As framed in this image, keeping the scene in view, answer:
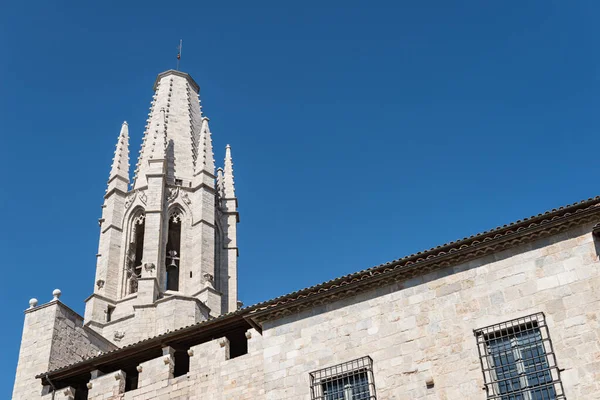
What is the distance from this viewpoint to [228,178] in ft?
159

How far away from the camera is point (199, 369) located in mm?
20891

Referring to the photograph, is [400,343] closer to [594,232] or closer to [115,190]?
[594,232]

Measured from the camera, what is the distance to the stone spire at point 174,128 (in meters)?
45.5

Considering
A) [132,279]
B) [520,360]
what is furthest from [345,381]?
[132,279]

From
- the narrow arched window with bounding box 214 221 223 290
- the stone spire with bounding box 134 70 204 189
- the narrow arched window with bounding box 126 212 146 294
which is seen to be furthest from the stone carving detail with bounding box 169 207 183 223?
the narrow arched window with bounding box 214 221 223 290

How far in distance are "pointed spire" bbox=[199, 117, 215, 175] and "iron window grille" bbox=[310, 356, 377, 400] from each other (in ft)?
89.7

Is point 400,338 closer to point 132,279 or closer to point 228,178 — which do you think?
point 132,279

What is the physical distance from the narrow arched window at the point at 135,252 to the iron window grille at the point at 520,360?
25.5 m

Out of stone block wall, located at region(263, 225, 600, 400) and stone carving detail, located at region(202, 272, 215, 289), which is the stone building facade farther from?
stone carving detail, located at region(202, 272, 215, 289)

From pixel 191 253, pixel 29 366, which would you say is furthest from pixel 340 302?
pixel 191 253

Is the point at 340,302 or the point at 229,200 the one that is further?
the point at 229,200

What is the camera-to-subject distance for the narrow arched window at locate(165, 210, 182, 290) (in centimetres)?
4181

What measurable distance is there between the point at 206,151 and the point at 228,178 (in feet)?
8.50

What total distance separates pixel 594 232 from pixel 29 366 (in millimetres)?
15594
